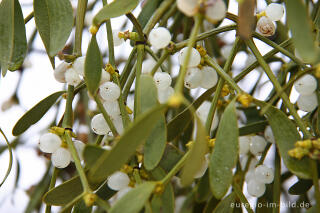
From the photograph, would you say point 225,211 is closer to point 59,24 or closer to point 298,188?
point 298,188

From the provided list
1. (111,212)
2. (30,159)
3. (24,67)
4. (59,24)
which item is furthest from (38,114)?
(30,159)

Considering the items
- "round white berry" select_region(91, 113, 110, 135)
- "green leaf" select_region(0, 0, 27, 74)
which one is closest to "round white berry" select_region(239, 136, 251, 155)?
Result: "round white berry" select_region(91, 113, 110, 135)

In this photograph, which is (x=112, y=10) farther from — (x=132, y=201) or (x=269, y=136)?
(x=269, y=136)

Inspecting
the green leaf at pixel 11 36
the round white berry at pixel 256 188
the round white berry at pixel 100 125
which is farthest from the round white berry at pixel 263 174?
the green leaf at pixel 11 36

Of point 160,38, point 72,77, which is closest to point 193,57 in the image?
point 160,38

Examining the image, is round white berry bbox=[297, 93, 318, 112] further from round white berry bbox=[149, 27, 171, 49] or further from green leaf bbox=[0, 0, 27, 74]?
green leaf bbox=[0, 0, 27, 74]

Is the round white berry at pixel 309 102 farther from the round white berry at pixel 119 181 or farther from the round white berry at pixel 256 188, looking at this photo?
the round white berry at pixel 119 181
